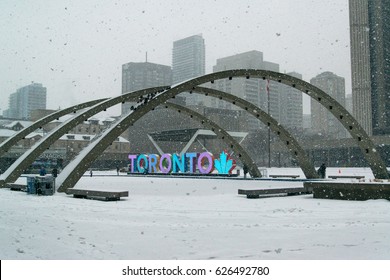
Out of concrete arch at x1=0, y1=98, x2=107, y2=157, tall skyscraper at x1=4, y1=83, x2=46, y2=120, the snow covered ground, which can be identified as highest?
tall skyscraper at x1=4, y1=83, x2=46, y2=120

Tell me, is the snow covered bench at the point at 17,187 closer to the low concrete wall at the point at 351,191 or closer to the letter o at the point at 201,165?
the low concrete wall at the point at 351,191

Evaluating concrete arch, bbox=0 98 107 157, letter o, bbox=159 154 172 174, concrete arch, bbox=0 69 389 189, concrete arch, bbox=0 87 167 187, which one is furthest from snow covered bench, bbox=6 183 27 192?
letter o, bbox=159 154 172 174

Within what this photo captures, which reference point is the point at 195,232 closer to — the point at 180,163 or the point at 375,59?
the point at 180,163

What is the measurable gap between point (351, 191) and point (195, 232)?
9861 mm

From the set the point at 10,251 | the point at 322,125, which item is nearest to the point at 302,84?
the point at 10,251

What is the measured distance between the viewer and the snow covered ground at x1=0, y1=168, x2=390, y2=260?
283 inches

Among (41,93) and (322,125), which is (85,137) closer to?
(41,93)

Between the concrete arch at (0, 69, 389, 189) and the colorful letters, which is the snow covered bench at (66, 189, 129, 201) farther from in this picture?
the colorful letters

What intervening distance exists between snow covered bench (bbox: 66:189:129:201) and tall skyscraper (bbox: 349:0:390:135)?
100326 mm

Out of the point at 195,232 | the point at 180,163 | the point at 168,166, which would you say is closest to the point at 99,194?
the point at 195,232

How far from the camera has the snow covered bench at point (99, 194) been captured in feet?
55.3

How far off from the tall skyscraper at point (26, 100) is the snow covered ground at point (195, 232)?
145838 mm

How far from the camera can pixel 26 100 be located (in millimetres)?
160125

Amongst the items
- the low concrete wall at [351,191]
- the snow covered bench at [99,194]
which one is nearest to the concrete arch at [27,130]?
the snow covered bench at [99,194]
